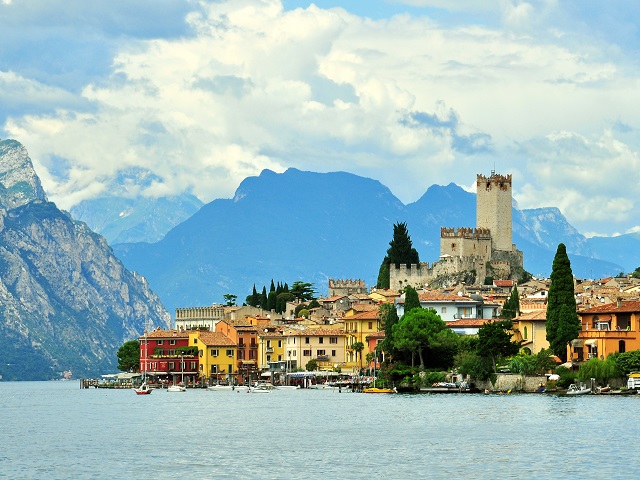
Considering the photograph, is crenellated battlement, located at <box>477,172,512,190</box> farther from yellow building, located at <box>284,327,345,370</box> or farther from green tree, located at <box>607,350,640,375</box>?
green tree, located at <box>607,350,640,375</box>

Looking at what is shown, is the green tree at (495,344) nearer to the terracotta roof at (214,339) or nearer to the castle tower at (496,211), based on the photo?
the terracotta roof at (214,339)

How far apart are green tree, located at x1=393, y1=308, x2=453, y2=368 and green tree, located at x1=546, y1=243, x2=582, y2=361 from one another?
48.8ft

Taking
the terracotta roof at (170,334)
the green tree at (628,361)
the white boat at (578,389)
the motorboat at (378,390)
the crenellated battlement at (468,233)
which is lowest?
the white boat at (578,389)

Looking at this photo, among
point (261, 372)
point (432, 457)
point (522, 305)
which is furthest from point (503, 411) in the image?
point (261, 372)

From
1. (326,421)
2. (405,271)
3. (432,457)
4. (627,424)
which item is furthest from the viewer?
(405,271)

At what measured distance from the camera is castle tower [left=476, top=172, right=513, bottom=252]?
196000 millimetres

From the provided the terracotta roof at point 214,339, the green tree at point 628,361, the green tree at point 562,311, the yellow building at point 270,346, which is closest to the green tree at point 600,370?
the green tree at point 628,361

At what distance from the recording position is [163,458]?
6281 cm

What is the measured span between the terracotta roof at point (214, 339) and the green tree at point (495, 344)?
6159cm

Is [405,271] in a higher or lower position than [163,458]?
higher

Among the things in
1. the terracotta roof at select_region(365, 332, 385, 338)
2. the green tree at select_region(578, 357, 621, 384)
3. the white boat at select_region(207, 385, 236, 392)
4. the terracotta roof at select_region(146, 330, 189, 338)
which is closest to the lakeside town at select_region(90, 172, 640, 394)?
the green tree at select_region(578, 357, 621, 384)

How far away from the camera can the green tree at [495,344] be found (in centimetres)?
11000

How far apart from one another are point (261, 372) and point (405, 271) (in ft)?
94.9

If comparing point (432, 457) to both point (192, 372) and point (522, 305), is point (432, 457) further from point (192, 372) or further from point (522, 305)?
point (192, 372)
